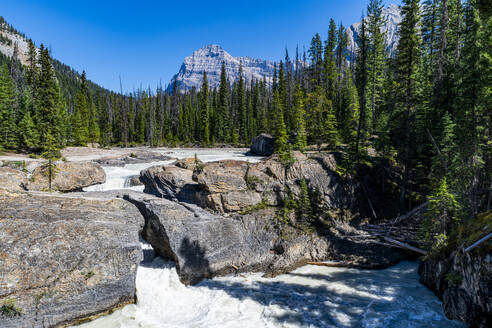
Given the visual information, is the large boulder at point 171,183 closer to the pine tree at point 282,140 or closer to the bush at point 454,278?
the pine tree at point 282,140

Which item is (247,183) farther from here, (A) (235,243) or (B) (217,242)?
(B) (217,242)

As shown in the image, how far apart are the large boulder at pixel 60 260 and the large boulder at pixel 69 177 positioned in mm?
8969

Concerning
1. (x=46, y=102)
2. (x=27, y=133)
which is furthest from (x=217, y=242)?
(x=46, y=102)

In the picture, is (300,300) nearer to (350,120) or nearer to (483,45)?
(483,45)

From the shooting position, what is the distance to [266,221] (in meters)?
15.5

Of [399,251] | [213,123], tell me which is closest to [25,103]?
[213,123]

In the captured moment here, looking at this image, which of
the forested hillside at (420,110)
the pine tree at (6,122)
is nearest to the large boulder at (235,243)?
the forested hillside at (420,110)

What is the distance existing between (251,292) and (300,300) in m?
2.35

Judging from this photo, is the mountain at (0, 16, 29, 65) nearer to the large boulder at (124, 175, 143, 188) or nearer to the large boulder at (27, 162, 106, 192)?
the large boulder at (27, 162, 106, 192)

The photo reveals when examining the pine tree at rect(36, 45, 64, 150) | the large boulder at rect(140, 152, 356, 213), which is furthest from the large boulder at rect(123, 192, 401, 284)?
the pine tree at rect(36, 45, 64, 150)

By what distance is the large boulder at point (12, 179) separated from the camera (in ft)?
54.1

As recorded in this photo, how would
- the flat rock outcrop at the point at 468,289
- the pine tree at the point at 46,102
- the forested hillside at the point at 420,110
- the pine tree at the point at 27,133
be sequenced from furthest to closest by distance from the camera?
the pine tree at the point at 46,102
the pine tree at the point at 27,133
the forested hillside at the point at 420,110
the flat rock outcrop at the point at 468,289

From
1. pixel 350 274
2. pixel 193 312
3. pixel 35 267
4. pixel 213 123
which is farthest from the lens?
pixel 213 123

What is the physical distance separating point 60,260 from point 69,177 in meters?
13.2
